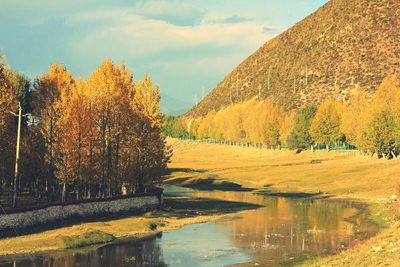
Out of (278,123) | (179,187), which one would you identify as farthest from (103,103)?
(278,123)

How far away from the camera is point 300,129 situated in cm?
16138

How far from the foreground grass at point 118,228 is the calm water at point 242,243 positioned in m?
2.04

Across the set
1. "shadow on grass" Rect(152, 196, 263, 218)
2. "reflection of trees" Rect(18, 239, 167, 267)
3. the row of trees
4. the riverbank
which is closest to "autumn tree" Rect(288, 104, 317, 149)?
the riverbank

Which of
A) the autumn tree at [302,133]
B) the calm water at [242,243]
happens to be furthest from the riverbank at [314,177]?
the calm water at [242,243]

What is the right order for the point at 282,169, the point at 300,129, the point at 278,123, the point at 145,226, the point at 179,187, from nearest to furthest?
the point at 145,226, the point at 179,187, the point at 282,169, the point at 300,129, the point at 278,123

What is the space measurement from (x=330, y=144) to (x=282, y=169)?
3525 cm

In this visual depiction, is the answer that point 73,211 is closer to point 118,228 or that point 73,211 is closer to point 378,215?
point 118,228

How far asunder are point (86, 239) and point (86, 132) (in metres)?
18.2

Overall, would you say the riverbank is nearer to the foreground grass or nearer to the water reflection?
the water reflection

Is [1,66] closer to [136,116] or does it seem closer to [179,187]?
[136,116]

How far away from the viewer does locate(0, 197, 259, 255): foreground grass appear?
48.2 metres

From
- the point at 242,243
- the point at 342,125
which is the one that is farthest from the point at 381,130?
the point at 242,243

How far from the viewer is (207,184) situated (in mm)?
121562

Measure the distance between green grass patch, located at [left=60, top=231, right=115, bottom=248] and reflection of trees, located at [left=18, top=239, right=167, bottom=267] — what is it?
6.36 feet
